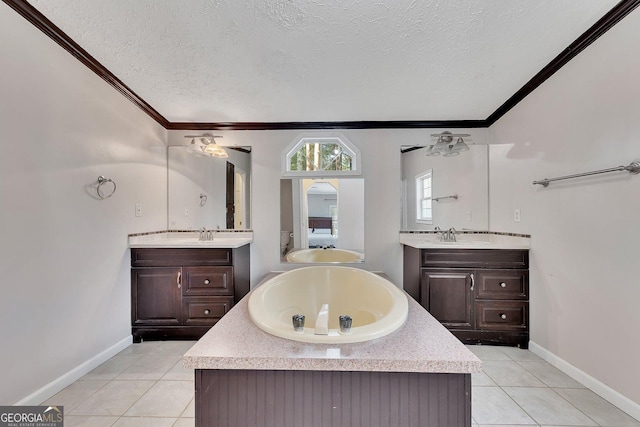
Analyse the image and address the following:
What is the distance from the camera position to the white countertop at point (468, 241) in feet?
7.14

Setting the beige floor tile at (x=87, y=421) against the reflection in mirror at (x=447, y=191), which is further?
the reflection in mirror at (x=447, y=191)

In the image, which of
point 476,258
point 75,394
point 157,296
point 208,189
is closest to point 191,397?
point 75,394

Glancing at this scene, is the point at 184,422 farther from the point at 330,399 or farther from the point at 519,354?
the point at 519,354

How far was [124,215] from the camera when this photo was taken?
2145 mm

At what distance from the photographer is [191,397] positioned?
1.54 metres

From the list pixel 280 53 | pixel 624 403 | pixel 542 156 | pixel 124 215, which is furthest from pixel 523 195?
pixel 124 215

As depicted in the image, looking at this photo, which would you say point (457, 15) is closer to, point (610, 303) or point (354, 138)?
point (354, 138)

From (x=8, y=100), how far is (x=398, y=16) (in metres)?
2.02

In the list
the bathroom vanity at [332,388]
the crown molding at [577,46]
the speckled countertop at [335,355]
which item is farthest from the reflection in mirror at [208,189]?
the crown molding at [577,46]

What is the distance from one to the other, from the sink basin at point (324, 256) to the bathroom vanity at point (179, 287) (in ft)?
2.20

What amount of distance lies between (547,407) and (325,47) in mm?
2446

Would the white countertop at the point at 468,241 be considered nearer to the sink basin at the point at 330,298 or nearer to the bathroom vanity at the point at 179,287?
the sink basin at the point at 330,298

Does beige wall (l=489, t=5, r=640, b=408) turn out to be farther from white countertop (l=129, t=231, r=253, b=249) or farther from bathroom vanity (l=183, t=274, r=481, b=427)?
white countertop (l=129, t=231, r=253, b=249)

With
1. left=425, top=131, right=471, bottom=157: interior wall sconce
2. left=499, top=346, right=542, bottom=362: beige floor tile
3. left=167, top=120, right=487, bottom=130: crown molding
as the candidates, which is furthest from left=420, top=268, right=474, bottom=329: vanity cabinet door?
left=167, top=120, right=487, bottom=130: crown molding
